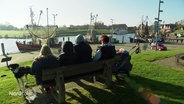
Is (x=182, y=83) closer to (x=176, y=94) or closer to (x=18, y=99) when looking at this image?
(x=176, y=94)

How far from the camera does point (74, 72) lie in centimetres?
690

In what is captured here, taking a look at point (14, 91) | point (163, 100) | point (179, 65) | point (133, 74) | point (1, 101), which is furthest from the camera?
point (179, 65)

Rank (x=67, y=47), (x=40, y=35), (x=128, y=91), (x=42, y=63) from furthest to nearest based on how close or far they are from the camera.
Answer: (x=40, y=35) → (x=128, y=91) → (x=67, y=47) → (x=42, y=63)

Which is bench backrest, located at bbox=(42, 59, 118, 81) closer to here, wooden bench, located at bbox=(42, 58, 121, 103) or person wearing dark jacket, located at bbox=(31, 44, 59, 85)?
wooden bench, located at bbox=(42, 58, 121, 103)

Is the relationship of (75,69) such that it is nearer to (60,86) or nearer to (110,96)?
(60,86)

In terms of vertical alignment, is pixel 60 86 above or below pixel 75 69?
below

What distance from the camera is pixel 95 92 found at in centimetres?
762

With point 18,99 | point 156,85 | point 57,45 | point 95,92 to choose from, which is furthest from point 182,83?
point 57,45

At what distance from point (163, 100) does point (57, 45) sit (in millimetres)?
53830

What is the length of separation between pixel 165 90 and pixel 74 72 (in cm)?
305

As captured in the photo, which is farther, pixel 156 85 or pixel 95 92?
pixel 156 85

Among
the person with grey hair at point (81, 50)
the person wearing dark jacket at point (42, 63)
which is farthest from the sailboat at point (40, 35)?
the person wearing dark jacket at point (42, 63)

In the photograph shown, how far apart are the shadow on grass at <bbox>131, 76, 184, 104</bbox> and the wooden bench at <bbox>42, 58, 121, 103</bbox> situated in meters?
1.52

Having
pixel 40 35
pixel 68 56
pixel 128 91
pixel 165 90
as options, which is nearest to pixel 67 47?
pixel 68 56
